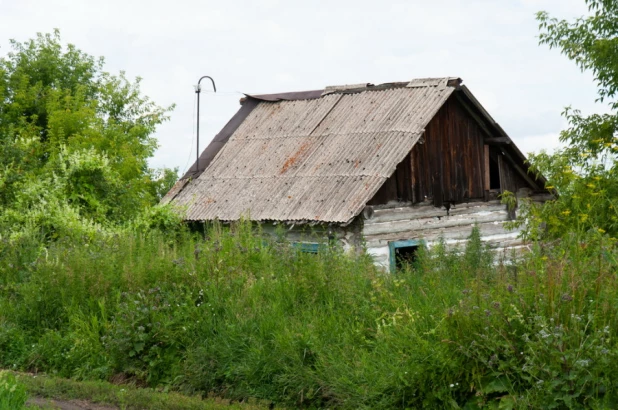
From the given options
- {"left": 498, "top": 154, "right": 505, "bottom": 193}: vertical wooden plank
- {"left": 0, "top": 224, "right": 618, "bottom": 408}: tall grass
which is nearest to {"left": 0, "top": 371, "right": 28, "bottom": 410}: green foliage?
{"left": 0, "top": 224, "right": 618, "bottom": 408}: tall grass

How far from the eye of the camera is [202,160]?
20812 millimetres

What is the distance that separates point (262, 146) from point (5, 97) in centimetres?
1543

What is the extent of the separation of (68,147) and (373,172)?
816cm

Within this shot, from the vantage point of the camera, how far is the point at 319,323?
8.97 meters

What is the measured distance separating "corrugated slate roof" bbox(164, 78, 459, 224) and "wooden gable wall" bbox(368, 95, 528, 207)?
54 cm

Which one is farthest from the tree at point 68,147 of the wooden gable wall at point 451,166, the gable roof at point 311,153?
the wooden gable wall at point 451,166

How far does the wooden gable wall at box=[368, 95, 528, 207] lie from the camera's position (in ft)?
55.0

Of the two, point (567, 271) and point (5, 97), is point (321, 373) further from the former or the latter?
point (5, 97)

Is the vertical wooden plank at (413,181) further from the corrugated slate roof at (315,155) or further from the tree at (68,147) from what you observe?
the tree at (68,147)

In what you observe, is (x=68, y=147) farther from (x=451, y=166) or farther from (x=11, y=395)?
(x=11, y=395)

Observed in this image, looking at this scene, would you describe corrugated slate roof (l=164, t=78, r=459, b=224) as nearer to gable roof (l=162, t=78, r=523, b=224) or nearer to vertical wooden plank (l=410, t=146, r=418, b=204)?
gable roof (l=162, t=78, r=523, b=224)

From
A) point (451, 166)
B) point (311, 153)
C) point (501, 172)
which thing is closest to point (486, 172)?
point (501, 172)

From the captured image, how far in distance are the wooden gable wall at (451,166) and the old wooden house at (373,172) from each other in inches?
1.0

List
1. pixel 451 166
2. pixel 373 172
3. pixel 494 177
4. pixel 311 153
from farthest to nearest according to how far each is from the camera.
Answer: pixel 494 177
pixel 311 153
pixel 451 166
pixel 373 172
